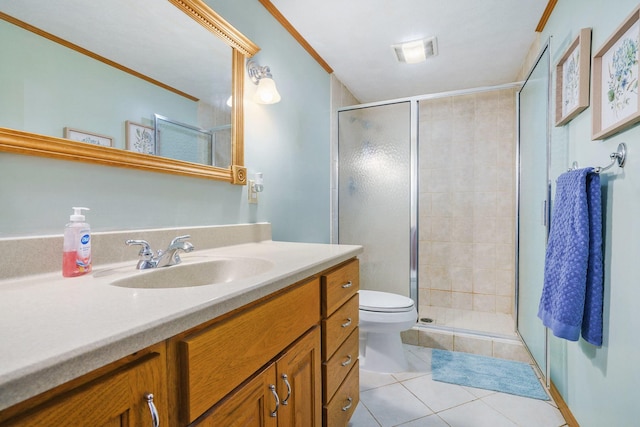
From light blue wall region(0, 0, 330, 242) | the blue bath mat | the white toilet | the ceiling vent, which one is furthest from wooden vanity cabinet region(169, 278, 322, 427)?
the ceiling vent

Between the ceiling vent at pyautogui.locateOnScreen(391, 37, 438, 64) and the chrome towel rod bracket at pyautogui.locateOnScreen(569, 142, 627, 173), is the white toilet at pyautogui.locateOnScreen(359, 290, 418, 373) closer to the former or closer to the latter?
the chrome towel rod bracket at pyautogui.locateOnScreen(569, 142, 627, 173)

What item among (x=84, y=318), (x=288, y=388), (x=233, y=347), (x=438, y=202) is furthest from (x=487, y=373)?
(x=84, y=318)

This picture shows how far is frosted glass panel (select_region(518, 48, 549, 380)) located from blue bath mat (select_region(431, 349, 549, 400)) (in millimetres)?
126

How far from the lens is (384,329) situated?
1.93 m

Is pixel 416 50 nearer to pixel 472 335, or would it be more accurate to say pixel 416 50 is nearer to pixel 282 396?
pixel 472 335

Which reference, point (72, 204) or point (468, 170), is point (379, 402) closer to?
point (72, 204)

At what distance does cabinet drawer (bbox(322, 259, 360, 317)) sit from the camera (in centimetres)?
110

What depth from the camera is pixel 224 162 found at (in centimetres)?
146

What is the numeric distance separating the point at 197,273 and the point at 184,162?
46cm

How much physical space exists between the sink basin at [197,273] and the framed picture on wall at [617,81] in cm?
122

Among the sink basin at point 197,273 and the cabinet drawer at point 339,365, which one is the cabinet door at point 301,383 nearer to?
the cabinet drawer at point 339,365

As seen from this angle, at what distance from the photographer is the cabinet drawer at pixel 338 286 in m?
1.10

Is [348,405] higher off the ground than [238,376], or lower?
lower

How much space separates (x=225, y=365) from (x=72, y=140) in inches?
30.3
